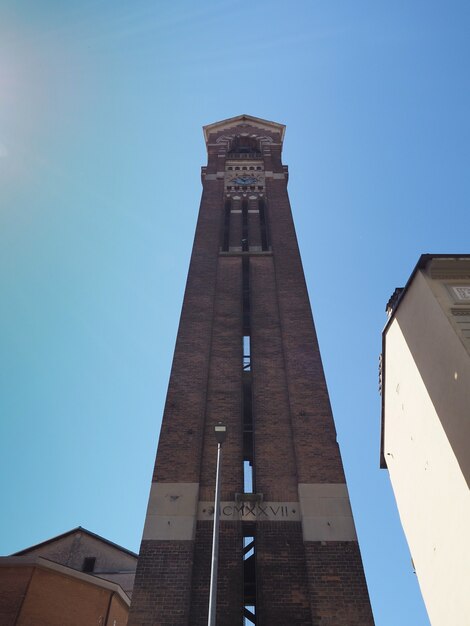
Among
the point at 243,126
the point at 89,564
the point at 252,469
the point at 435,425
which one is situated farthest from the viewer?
the point at 243,126

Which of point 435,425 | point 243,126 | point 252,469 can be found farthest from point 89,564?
point 243,126

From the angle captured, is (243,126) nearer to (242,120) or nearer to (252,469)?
(242,120)

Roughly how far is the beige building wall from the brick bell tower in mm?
2340

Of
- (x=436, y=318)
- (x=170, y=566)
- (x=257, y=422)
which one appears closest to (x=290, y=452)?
(x=257, y=422)

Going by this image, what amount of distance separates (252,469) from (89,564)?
35.5ft

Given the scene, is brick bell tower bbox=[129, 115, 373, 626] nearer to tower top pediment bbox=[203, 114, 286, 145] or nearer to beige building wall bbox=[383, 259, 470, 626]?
beige building wall bbox=[383, 259, 470, 626]

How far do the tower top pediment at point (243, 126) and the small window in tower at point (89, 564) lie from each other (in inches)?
1043

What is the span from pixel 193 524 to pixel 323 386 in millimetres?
6000

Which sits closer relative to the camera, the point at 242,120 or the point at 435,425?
the point at 435,425

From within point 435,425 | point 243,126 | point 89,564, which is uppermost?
point 243,126

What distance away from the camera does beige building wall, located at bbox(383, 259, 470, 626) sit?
1043 centimetres

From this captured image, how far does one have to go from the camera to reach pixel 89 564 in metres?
19.8

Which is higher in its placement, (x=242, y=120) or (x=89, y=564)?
(x=242, y=120)

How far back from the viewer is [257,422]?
14.4 m
